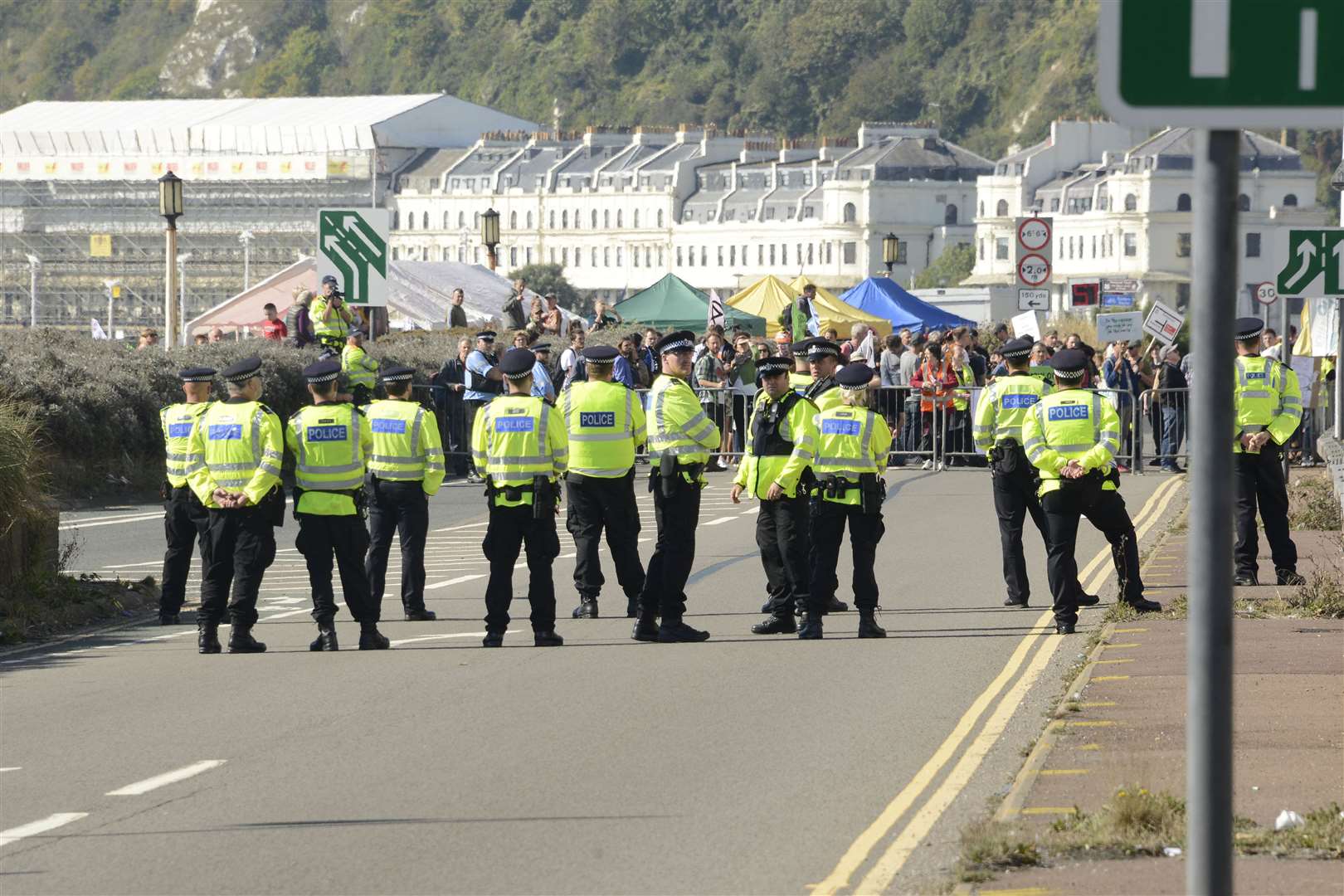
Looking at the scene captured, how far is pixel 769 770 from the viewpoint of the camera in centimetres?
990

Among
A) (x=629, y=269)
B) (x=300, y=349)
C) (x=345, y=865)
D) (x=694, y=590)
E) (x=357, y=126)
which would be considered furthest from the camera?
(x=629, y=269)

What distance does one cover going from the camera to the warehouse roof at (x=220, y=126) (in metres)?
150

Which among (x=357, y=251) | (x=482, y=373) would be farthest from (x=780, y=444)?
(x=482, y=373)

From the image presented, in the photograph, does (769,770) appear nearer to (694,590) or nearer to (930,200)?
(694,590)

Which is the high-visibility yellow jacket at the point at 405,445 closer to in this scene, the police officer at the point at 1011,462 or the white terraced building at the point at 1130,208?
the police officer at the point at 1011,462

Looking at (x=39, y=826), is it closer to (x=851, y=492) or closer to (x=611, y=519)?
(x=611, y=519)

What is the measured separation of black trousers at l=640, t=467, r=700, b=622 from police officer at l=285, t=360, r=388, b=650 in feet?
5.76

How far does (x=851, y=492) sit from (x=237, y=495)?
3.83m

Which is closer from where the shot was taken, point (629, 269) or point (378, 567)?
point (378, 567)

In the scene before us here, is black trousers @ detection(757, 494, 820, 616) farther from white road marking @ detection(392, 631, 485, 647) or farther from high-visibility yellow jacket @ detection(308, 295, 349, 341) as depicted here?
high-visibility yellow jacket @ detection(308, 295, 349, 341)

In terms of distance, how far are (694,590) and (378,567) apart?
3.04m

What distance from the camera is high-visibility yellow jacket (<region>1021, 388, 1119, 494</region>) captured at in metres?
14.7

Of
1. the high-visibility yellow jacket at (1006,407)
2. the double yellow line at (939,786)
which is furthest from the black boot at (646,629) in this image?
the high-visibility yellow jacket at (1006,407)

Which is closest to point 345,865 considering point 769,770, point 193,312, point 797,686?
point 769,770
